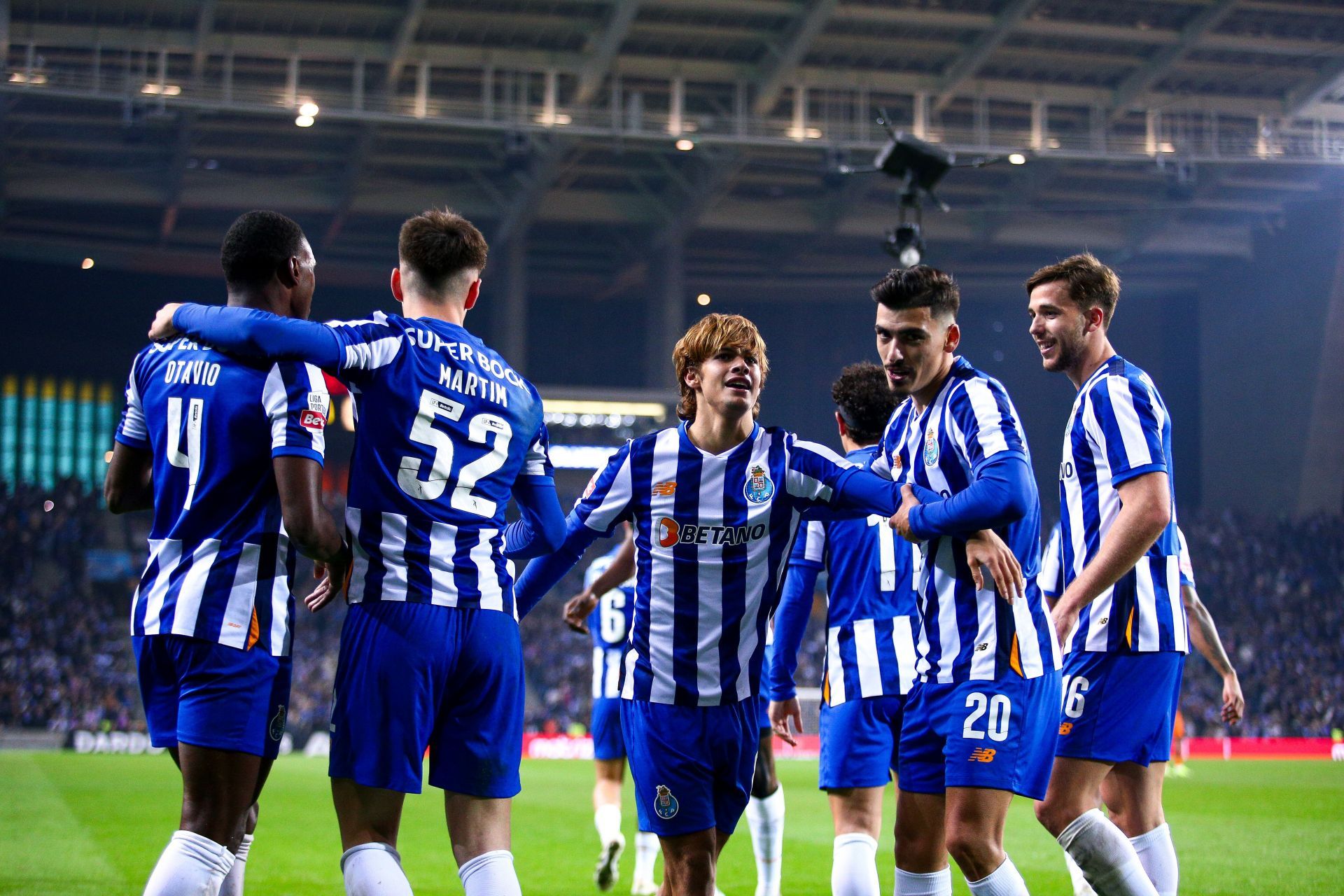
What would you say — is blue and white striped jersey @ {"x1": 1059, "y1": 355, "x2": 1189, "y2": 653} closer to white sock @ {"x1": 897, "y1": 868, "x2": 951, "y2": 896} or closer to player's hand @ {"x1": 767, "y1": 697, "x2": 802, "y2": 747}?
white sock @ {"x1": 897, "y1": 868, "x2": 951, "y2": 896}

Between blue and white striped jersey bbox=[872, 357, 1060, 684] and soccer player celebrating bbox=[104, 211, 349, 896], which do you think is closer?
soccer player celebrating bbox=[104, 211, 349, 896]

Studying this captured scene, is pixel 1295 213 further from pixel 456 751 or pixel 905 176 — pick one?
pixel 456 751

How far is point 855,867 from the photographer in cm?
482

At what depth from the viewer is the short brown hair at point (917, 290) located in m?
4.10

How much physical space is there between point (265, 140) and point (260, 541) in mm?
28374

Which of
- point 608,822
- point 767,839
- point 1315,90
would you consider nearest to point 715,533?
point 767,839

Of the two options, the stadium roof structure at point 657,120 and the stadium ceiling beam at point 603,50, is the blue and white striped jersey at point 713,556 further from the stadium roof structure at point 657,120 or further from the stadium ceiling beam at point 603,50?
the stadium roof structure at point 657,120

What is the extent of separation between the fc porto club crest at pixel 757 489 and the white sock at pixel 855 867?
1561 mm

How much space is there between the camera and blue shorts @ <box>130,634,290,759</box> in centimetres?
345

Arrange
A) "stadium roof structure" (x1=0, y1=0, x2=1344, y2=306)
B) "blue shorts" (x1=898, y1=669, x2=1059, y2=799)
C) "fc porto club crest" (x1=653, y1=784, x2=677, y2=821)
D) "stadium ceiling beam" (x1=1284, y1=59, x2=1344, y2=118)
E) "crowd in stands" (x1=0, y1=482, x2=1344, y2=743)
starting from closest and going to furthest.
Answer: "blue shorts" (x1=898, y1=669, x2=1059, y2=799) → "fc porto club crest" (x1=653, y1=784, x2=677, y2=821) → "stadium roof structure" (x1=0, y1=0, x2=1344, y2=306) → "crowd in stands" (x1=0, y1=482, x2=1344, y2=743) → "stadium ceiling beam" (x1=1284, y1=59, x2=1344, y2=118)

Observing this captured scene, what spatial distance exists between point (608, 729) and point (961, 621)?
4340 millimetres

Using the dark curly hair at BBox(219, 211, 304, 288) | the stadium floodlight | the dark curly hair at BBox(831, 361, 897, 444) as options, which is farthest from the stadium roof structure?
the dark curly hair at BBox(219, 211, 304, 288)

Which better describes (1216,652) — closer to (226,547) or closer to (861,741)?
(861,741)

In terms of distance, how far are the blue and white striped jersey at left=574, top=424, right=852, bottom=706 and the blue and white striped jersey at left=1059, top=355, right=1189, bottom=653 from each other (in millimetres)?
905
